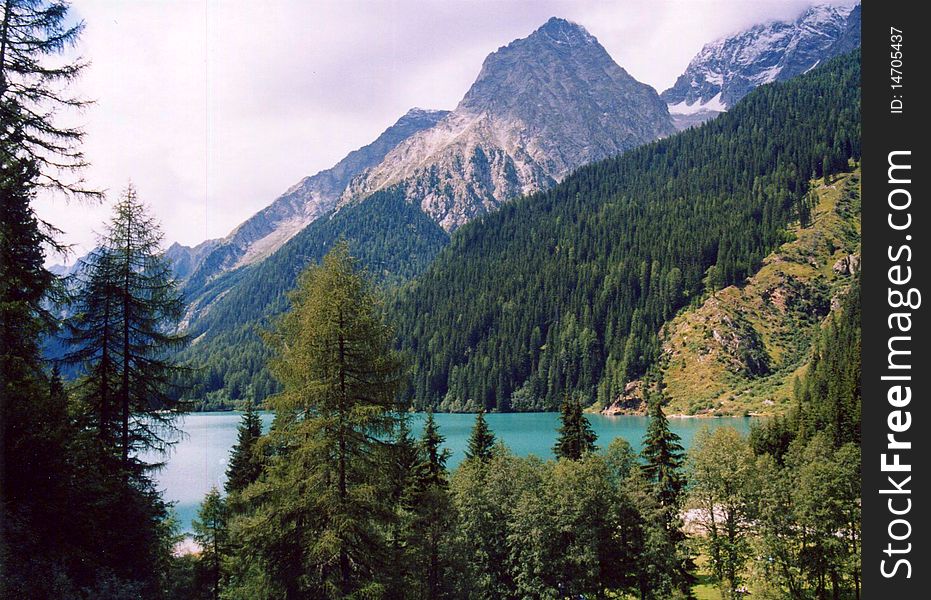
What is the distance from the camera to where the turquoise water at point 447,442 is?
61.6 meters

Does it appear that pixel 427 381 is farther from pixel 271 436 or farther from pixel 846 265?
pixel 271 436

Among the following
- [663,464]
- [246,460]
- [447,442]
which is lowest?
[447,442]

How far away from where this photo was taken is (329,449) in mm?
18453

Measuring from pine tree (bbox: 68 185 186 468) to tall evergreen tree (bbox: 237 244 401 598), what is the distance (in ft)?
15.5

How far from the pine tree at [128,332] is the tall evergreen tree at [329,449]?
474cm

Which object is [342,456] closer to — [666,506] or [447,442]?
[666,506]

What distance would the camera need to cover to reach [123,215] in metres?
20.3

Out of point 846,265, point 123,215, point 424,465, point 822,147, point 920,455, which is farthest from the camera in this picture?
point 822,147

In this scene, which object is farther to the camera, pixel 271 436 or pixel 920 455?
pixel 271 436

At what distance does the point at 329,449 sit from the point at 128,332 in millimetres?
8591

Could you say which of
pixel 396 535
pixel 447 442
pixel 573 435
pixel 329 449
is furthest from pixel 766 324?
pixel 329 449

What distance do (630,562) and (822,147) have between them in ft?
671

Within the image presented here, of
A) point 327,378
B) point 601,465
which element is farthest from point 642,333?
point 327,378

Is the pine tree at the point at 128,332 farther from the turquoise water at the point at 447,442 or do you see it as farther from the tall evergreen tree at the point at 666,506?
the tall evergreen tree at the point at 666,506
